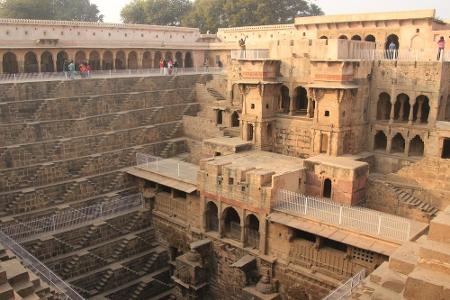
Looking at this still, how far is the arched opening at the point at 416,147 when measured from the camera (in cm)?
2264

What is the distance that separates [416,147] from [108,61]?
25090 millimetres

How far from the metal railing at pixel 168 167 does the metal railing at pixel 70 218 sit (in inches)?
73.2

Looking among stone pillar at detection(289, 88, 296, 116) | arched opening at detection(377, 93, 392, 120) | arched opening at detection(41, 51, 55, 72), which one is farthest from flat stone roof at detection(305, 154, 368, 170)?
arched opening at detection(41, 51, 55, 72)

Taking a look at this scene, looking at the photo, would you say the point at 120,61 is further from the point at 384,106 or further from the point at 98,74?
the point at 384,106

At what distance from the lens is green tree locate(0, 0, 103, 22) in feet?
155

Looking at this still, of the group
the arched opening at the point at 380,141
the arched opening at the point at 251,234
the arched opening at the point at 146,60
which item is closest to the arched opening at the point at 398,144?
A: the arched opening at the point at 380,141

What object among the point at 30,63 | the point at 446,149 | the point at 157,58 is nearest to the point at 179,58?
the point at 157,58

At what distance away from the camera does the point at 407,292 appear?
884 cm

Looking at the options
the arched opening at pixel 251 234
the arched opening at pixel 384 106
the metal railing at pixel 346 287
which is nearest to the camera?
the metal railing at pixel 346 287

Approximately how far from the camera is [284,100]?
85.8ft

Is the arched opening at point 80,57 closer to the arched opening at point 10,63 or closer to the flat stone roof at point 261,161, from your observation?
the arched opening at point 10,63

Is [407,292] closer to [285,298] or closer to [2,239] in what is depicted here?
[285,298]

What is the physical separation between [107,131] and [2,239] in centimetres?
937

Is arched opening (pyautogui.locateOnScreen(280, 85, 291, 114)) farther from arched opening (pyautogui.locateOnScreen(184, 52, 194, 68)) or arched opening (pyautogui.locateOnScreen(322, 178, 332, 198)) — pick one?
arched opening (pyautogui.locateOnScreen(184, 52, 194, 68))
